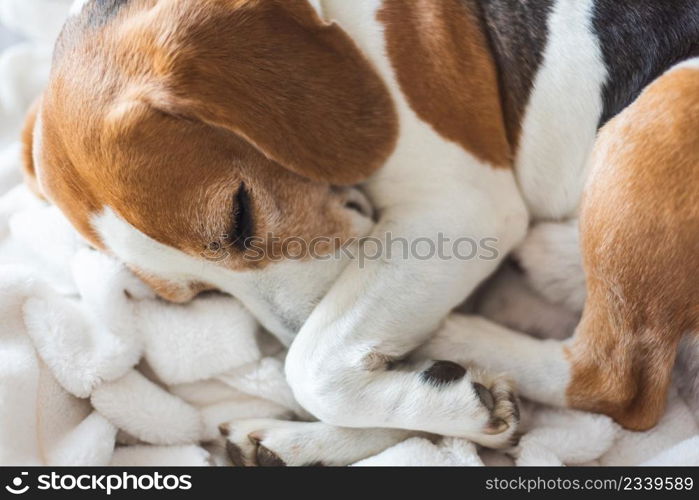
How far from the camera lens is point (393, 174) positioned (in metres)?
A: 1.79

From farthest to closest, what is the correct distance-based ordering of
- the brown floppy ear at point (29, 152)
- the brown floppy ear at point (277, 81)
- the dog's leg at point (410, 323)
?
the brown floppy ear at point (29, 152), the dog's leg at point (410, 323), the brown floppy ear at point (277, 81)

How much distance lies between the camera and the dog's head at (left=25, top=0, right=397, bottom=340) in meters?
1.55

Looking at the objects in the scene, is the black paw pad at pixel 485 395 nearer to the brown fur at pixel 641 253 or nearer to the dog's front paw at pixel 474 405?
the dog's front paw at pixel 474 405

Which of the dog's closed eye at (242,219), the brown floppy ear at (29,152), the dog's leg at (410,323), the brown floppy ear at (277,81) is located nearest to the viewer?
the brown floppy ear at (277,81)

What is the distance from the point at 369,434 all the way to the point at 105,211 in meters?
0.75

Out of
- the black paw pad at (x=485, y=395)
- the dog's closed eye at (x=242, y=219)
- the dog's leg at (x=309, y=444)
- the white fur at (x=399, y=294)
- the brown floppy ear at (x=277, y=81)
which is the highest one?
the brown floppy ear at (x=277, y=81)

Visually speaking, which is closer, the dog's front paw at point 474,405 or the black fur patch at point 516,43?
the dog's front paw at point 474,405

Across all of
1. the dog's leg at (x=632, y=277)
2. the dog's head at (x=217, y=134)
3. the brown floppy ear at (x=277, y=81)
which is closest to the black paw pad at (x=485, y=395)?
the dog's leg at (x=632, y=277)

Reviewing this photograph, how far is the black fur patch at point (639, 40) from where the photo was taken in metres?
1.72

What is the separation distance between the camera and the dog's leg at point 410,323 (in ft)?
5.72

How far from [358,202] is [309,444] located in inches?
21.5

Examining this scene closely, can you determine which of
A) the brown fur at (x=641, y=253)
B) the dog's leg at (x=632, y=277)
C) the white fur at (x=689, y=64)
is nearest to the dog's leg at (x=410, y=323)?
the dog's leg at (x=632, y=277)

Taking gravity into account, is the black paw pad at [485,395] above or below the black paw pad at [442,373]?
below

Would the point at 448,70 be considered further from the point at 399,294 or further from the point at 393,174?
the point at 399,294
